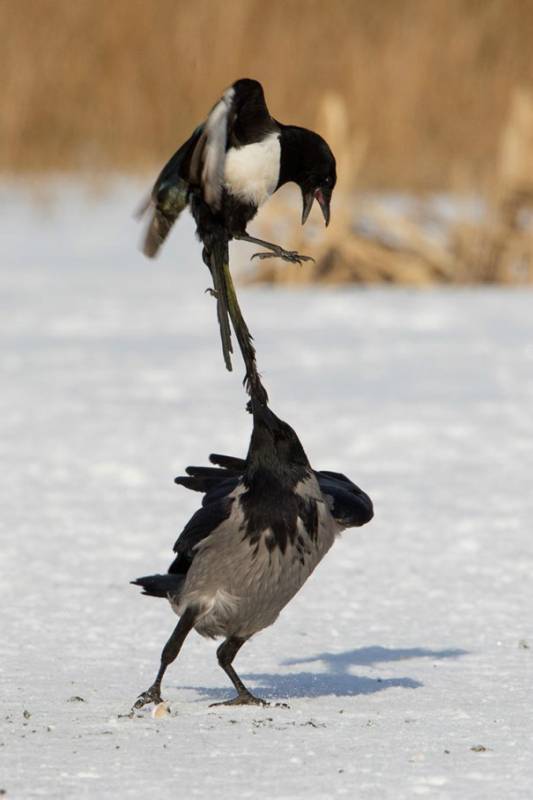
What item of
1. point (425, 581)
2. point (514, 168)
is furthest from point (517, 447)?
point (514, 168)

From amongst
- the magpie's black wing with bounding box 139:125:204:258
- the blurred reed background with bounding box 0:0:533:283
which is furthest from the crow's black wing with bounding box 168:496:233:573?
the blurred reed background with bounding box 0:0:533:283

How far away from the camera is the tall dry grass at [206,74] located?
16.1 metres

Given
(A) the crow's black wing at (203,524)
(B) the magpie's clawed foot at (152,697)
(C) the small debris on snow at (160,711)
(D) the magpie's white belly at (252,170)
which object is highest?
(D) the magpie's white belly at (252,170)

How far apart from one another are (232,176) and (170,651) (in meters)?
1.23

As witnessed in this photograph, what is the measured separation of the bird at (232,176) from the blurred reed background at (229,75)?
12.1 metres

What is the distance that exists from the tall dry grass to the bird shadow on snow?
11.6 meters

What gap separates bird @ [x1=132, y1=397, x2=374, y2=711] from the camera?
3646 mm

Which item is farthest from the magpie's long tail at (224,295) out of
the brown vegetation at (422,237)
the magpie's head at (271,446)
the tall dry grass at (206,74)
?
the tall dry grass at (206,74)

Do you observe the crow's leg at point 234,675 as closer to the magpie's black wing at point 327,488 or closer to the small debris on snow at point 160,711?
the small debris on snow at point 160,711

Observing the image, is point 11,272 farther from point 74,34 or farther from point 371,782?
point 371,782

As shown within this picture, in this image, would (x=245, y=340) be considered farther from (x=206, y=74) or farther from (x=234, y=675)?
(x=206, y=74)

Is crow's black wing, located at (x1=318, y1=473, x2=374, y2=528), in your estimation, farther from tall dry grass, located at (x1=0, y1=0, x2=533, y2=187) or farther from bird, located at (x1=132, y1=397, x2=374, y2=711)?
tall dry grass, located at (x1=0, y1=0, x2=533, y2=187)

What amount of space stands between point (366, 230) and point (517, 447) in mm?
5245

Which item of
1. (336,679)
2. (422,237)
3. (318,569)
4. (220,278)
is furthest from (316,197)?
(422,237)
